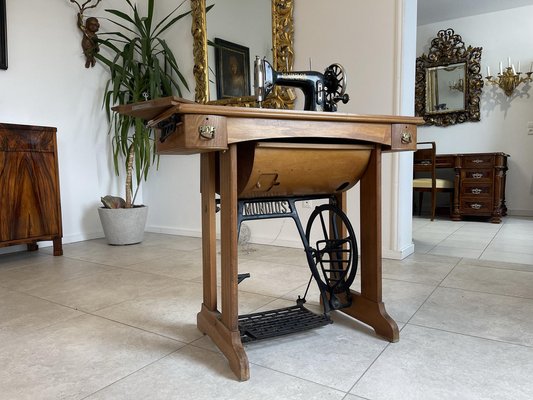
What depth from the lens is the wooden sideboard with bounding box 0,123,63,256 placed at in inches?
100

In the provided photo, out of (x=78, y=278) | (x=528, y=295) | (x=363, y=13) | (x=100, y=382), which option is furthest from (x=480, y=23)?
(x=100, y=382)

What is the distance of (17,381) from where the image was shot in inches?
44.4

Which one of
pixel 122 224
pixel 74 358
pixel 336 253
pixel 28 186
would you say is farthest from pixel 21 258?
pixel 336 253

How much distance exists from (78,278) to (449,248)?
251cm

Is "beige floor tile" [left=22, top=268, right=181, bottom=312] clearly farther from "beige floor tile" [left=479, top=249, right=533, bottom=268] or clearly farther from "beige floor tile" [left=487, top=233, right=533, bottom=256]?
"beige floor tile" [left=487, top=233, right=533, bottom=256]

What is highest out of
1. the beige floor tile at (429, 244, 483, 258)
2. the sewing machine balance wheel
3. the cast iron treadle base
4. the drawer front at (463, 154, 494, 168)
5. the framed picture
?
the framed picture

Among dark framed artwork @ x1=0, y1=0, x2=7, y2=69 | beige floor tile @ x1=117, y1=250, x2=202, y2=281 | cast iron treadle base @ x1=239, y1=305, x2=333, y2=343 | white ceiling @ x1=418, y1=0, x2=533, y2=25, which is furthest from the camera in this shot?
white ceiling @ x1=418, y1=0, x2=533, y2=25

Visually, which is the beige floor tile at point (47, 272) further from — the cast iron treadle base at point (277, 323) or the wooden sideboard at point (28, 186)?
the cast iron treadle base at point (277, 323)

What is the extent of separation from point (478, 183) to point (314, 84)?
12.1ft

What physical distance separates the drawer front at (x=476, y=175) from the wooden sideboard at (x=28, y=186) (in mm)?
4152

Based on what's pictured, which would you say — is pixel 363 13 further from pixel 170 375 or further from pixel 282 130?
pixel 170 375

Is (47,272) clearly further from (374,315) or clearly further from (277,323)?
(374,315)

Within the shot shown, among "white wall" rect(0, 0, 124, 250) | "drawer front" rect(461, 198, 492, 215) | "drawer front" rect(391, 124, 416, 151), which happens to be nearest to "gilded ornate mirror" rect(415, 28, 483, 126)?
"drawer front" rect(461, 198, 492, 215)

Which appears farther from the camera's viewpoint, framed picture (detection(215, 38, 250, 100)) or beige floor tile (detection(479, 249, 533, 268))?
framed picture (detection(215, 38, 250, 100))
